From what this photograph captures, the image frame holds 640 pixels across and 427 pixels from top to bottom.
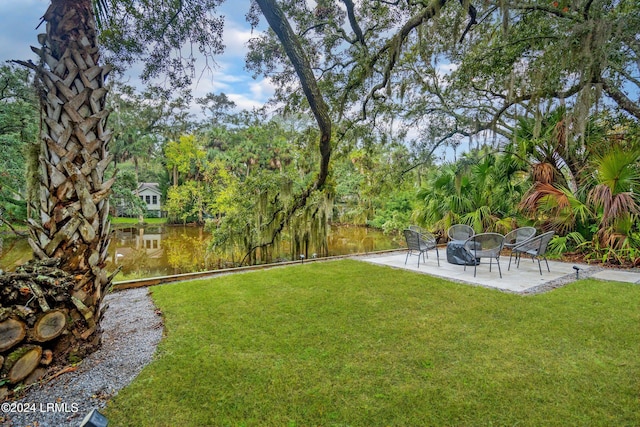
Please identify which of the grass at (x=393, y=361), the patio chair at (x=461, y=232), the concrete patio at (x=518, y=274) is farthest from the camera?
the patio chair at (x=461, y=232)

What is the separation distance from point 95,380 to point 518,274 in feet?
18.3

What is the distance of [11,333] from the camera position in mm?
1769

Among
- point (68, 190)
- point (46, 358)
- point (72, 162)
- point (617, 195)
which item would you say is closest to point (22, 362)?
point (46, 358)

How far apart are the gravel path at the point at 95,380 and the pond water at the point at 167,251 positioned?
2.79 m

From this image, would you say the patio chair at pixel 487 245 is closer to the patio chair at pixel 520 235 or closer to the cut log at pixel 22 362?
the patio chair at pixel 520 235

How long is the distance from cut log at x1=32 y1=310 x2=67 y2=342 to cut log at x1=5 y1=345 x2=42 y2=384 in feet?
0.23

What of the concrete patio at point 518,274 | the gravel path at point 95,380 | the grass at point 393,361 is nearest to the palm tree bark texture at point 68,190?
the gravel path at point 95,380

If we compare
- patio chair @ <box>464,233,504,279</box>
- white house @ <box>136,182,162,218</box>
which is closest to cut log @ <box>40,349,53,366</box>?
patio chair @ <box>464,233,504,279</box>

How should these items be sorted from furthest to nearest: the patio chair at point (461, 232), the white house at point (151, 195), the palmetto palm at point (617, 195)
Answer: the white house at point (151, 195)
the patio chair at point (461, 232)
the palmetto palm at point (617, 195)

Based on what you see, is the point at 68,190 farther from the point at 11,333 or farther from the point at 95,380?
the point at 95,380

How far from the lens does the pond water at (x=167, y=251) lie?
24.2 ft

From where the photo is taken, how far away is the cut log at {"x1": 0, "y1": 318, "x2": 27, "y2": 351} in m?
1.73

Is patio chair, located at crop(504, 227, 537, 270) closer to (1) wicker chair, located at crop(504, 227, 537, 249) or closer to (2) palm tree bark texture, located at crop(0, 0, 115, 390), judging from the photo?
(1) wicker chair, located at crop(504, 227, 537, 249)

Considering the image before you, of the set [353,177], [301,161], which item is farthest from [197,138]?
[301,161]
